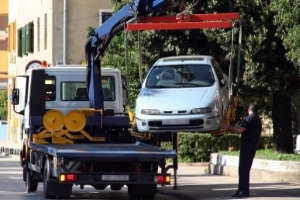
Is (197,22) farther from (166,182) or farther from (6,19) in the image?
(6,19)

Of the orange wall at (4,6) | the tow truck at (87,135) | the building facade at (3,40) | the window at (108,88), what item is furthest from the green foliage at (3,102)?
the window at (108,88)

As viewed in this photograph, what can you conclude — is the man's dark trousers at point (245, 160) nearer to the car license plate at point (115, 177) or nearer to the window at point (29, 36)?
the car license plate at point (115, 177)

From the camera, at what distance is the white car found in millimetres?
19969

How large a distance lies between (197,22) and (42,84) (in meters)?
4.27

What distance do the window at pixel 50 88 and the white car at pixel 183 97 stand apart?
2.26m

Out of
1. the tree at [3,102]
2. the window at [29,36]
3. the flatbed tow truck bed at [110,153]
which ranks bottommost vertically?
the tree at [3,102]

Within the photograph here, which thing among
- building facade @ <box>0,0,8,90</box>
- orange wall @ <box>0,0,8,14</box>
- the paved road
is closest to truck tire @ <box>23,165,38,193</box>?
the paved road

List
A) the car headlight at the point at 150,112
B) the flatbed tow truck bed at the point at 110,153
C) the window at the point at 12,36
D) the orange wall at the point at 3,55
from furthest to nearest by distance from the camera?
the orange wall at the point at 3,55
the window at the point at 12,36
the car headlight at the point at 150,112
the flatbed tow truck bed at the point at 110,153

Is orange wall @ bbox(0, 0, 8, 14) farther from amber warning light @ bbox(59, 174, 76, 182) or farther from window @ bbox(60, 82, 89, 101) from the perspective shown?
amber warning light @ bbox(59, 174, 76, 182)

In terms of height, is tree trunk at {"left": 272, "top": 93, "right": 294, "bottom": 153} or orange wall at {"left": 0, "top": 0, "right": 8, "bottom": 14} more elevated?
orange wall at {"left": 0, "top": 0, "right": 8, "bottom": 14}

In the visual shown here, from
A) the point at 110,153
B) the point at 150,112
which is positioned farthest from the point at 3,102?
the point at 110,153

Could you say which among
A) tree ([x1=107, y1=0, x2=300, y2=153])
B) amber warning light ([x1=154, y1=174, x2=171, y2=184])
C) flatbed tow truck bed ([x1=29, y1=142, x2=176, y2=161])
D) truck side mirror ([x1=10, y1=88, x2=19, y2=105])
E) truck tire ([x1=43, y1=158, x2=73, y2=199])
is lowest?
truck tire ([x1=43, y1=158, x2=73, y2=199])

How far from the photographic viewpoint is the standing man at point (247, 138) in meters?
19.7

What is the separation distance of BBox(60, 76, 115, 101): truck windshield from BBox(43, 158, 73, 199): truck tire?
10.7 feet
